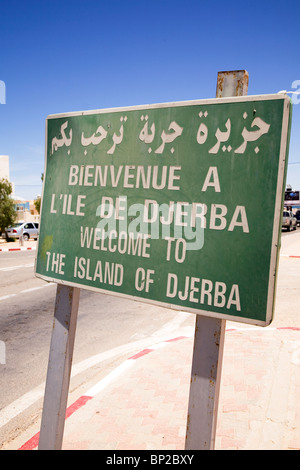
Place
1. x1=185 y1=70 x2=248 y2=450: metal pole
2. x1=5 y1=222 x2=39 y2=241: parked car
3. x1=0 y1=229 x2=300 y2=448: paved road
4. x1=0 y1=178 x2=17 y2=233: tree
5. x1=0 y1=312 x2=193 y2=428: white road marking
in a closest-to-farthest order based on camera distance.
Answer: x1=185 y1=70 x2=248 y2=450: metal pole
x1=0 y1=312 x2=193 y2=428: white road marking
x1=0 y1=229 x2=300 y2=448: paved road
x1=0 y1=178 x2=17 y2=233: tree
x1=5 y1=222 x2=39 y2=241: parked car

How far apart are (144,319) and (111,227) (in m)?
5.90

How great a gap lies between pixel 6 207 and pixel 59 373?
96.2 ft

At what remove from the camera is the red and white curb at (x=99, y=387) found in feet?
11.8

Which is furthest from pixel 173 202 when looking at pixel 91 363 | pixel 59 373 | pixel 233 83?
pixel 91 363

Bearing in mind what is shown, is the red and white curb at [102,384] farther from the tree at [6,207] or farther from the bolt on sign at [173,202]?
the tree at [6,207]

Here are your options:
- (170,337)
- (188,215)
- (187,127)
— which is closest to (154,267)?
(188,215)

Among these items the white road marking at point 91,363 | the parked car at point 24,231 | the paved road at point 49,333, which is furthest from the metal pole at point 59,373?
the parked car at point 24,231

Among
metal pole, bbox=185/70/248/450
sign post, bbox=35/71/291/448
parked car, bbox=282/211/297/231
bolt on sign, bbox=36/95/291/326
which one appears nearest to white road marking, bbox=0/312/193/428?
sign post, bbox=35/71/291/448

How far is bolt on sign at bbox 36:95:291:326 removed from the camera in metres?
1.89

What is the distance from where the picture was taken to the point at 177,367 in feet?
17.1

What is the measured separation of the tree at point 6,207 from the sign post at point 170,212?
94.4 feet

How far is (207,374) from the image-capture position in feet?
6.75

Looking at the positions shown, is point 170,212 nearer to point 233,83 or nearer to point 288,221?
point 233,83

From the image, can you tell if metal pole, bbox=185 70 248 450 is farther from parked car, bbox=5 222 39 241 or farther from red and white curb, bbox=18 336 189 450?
parked car, bbox=5 222 39 241
